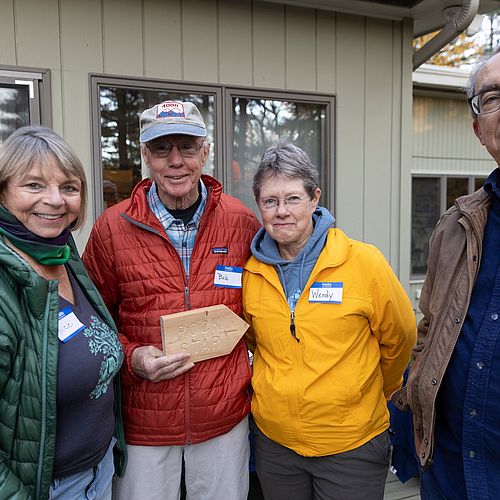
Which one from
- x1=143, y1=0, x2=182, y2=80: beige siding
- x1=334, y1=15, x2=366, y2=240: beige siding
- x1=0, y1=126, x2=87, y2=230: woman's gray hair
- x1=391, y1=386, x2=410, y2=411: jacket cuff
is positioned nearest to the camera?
x1=0, y1=126, x2=87, y2=230: woman's gray hair

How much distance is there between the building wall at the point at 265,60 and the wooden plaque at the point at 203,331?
1671mm

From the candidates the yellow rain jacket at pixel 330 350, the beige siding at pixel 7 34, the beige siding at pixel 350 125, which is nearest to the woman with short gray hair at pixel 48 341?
the yellow rain jacket at pixel 330 350

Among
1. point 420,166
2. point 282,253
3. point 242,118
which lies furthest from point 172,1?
point 420,166

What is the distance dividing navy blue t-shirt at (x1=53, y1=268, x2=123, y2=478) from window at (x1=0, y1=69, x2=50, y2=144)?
1766mm

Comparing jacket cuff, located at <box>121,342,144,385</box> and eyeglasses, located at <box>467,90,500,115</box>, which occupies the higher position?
eyeglasses, located at <box>467,90,500,115</box>

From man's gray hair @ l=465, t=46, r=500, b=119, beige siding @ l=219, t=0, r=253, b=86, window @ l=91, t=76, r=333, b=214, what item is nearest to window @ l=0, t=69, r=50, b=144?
window @ l=91, t=76, r=333, b=214

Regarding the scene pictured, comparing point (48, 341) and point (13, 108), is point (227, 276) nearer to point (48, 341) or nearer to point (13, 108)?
point (48, 341)

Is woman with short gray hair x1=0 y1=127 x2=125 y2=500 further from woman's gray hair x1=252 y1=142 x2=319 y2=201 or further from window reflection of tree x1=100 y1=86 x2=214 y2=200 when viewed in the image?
window reflection of tree x1=100 y1=86 x2=214 y2=200

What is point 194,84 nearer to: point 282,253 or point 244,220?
point 244,220

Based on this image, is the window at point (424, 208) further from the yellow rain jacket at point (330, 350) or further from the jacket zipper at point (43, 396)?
the jacket zipper at point (43, 396)

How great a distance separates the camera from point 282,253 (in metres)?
1.94

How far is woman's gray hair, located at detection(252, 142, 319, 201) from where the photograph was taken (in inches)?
72.4

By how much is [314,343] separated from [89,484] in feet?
2.98

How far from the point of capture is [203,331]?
5.84ft
